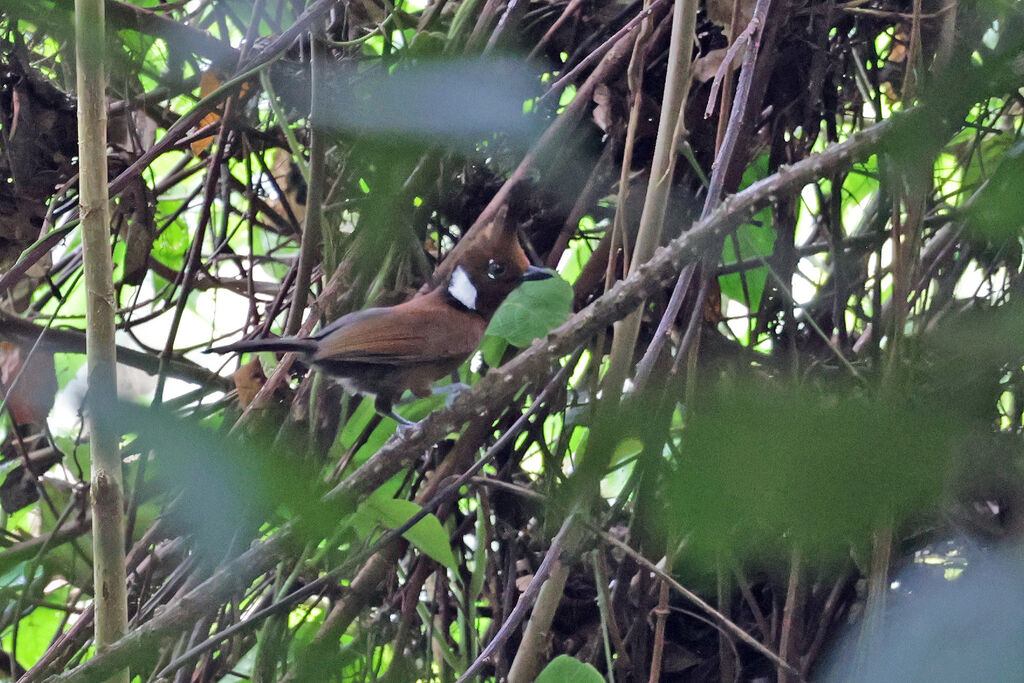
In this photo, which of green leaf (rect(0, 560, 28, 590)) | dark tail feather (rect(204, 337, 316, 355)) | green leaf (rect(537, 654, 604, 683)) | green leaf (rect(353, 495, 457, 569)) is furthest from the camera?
green leaf (rect(0, 560, 28, 590))

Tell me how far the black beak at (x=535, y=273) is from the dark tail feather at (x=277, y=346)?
0.46m

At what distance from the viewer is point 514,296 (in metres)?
1.47

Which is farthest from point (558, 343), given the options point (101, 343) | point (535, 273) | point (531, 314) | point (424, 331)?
point (424, 331)

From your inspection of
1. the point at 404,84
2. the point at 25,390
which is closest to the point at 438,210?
the point at 404,84

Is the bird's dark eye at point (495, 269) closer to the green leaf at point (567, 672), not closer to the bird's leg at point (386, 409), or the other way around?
the bird's leg at point (386, 409)

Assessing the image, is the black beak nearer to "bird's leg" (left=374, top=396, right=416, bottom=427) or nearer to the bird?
the bird

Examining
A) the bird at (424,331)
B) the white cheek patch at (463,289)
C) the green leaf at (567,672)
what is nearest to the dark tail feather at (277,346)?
the bird at (424,331)

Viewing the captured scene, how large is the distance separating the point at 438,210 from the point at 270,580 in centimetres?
85

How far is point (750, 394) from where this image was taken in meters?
0.39

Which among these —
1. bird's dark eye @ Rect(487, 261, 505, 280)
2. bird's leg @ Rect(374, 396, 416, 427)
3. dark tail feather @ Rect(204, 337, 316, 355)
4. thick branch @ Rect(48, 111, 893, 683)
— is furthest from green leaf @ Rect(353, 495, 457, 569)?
bird's dark eye @ Rect(487, 261, 505, 280)

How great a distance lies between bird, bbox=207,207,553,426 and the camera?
1806 mm

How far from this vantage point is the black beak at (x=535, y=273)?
67.2 inches

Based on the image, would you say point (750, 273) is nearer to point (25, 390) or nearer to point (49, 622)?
point (25, 390)

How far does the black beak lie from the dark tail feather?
18.2 inches
